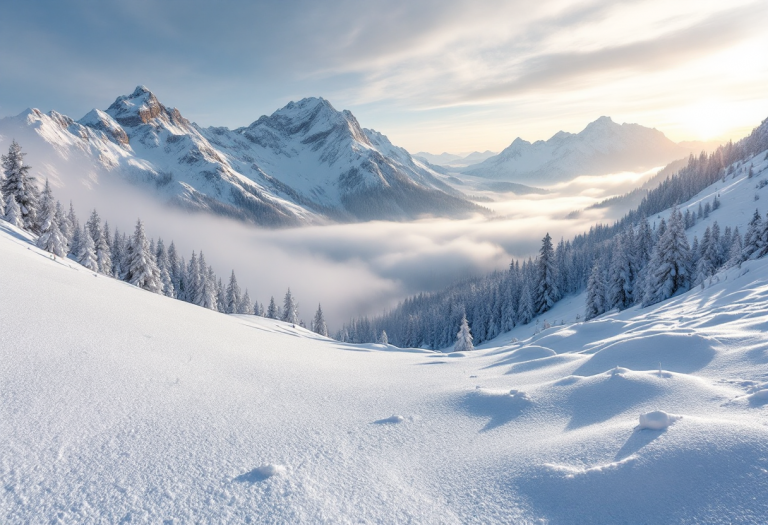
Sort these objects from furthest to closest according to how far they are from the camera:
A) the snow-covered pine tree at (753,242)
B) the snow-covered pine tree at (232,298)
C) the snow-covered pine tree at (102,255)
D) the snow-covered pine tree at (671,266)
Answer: the snow-covered pine tree at (232,298) → the snow-covered pine tree at (102,255) → the snow-covered pine tree at (671,266) → the snow-covered pine tree at (753,242)

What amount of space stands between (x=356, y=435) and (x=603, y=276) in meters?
57.2

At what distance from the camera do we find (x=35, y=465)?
172 inches

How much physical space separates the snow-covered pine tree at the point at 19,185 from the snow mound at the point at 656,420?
51.4 metres

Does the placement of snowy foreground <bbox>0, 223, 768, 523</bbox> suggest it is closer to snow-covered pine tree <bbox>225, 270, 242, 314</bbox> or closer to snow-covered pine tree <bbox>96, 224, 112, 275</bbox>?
snow-covered pine tree <bbox>96, 224, 112, 275</bbox>

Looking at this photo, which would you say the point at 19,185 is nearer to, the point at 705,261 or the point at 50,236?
the point at 50,236

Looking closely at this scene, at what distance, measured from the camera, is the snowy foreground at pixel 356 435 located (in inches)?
154

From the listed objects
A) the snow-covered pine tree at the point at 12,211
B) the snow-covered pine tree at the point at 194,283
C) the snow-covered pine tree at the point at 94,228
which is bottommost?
the snow-covered pine tree at the point at 194,283

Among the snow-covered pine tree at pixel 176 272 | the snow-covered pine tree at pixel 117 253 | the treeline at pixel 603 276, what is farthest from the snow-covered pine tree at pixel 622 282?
the snow-covered pine tree at pixel 117 253

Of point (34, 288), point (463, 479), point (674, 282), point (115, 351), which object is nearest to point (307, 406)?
point (463, 479)

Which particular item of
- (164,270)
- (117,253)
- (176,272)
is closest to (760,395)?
(164,270)

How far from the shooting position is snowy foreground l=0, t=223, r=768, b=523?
12.8 ft

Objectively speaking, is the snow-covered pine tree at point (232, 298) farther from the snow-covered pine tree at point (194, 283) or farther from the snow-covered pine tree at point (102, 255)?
the snow-covered pine tree at point (102, 255)

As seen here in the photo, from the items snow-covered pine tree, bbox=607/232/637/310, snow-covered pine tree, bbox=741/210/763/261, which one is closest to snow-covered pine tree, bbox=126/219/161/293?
snow-covered pine tree, bbox=607/232/637/310

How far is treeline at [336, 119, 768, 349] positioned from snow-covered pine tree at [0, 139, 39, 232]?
6345cm
